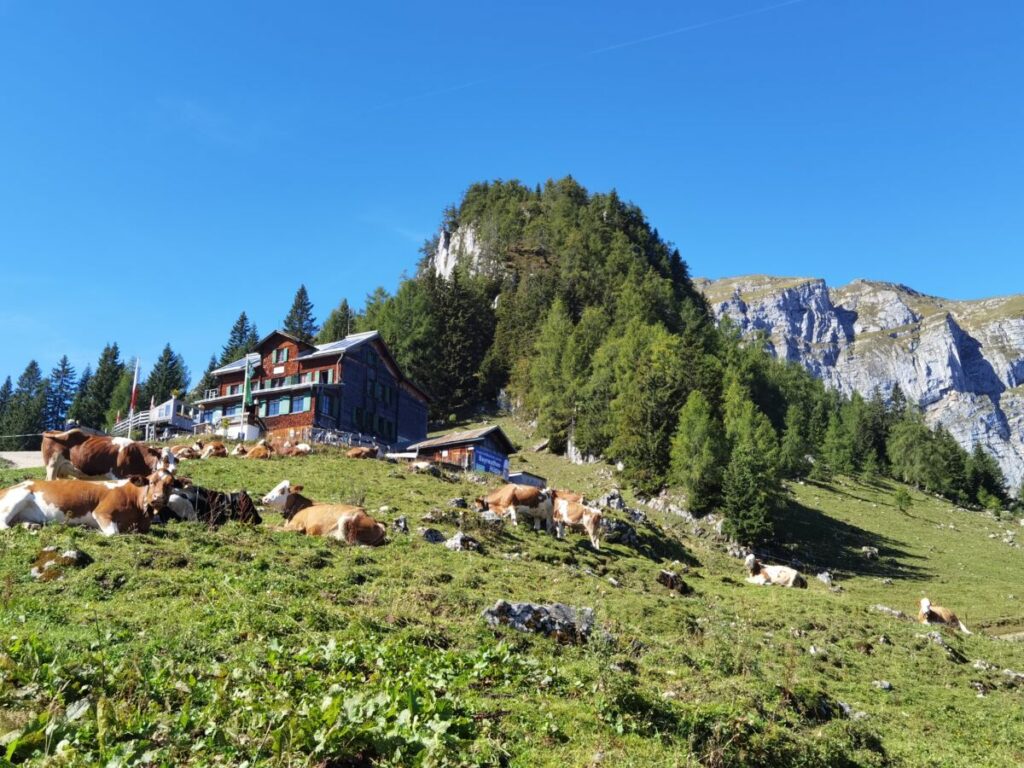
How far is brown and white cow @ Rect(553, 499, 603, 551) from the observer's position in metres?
29.2

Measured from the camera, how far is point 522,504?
93.8ft

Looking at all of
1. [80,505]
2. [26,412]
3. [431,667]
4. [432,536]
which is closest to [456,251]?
[26,412]

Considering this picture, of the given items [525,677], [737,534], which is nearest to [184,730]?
[525,677]

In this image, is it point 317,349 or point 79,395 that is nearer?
point 317,349

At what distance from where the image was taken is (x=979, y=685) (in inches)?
699

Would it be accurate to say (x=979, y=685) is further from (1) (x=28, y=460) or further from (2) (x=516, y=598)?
(1) (x=28, y=460)

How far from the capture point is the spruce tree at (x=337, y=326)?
116 m

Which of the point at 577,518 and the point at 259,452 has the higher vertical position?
the point at 259,452

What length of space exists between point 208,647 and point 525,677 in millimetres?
4130

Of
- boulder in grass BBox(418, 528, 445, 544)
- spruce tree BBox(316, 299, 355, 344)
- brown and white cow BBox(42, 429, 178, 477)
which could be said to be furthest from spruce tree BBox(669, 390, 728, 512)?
spruce tree BBox(316, 299, 355, 344)

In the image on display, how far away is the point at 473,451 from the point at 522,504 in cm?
2365

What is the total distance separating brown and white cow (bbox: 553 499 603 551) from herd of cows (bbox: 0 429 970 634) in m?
0.04

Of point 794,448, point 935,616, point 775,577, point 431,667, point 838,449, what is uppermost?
point 838,449

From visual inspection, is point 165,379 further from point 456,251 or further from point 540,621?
point 540,621
